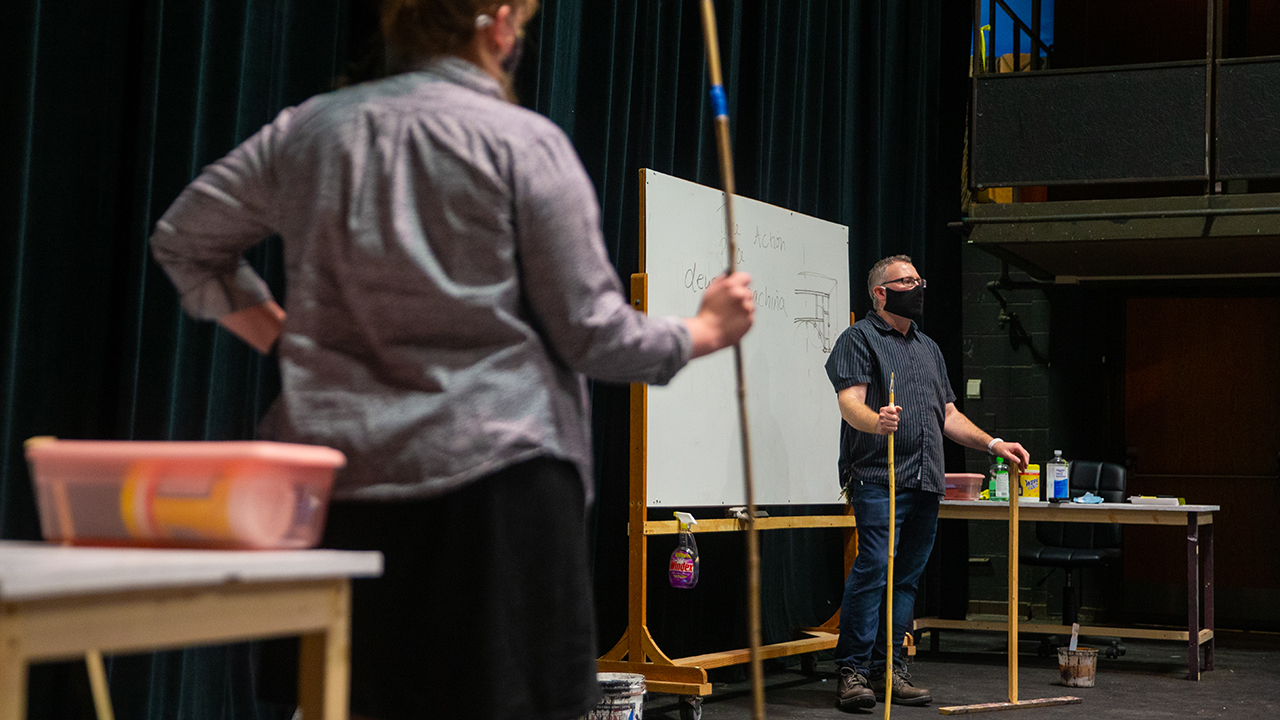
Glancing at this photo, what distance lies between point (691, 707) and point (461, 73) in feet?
9.19

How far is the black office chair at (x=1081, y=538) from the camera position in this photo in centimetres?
572

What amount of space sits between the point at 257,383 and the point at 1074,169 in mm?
4476

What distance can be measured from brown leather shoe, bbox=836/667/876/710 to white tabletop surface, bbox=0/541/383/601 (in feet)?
10.5

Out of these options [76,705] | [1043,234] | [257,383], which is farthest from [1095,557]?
[76,705]

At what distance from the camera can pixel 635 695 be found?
3.38 m

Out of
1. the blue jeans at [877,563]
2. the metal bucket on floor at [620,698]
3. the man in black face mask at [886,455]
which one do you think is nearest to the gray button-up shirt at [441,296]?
the metal bucket on floor at [620,698]

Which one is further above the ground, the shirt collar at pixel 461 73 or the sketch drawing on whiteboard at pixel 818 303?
the sketch drawing on whiteboard at pixel 818 303

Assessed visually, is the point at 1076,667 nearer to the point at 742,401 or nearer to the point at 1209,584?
the point at 1209,584

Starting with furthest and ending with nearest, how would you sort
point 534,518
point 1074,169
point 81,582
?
point 1074,169 < point 534,518 < point 81,582

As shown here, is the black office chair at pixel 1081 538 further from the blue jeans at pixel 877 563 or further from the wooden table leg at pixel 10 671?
the wooden table leg at pixel 10 671

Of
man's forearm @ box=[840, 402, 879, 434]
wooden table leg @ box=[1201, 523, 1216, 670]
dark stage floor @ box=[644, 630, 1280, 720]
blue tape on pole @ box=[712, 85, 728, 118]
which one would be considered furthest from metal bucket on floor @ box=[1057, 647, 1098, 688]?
blue tape on pole @ box=[712, 85, 728, 118]

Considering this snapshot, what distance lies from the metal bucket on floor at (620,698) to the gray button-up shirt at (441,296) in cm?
223

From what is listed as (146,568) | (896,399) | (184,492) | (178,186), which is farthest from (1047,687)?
(146,568)

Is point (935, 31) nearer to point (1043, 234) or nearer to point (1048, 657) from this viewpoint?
point (1043, 234)
